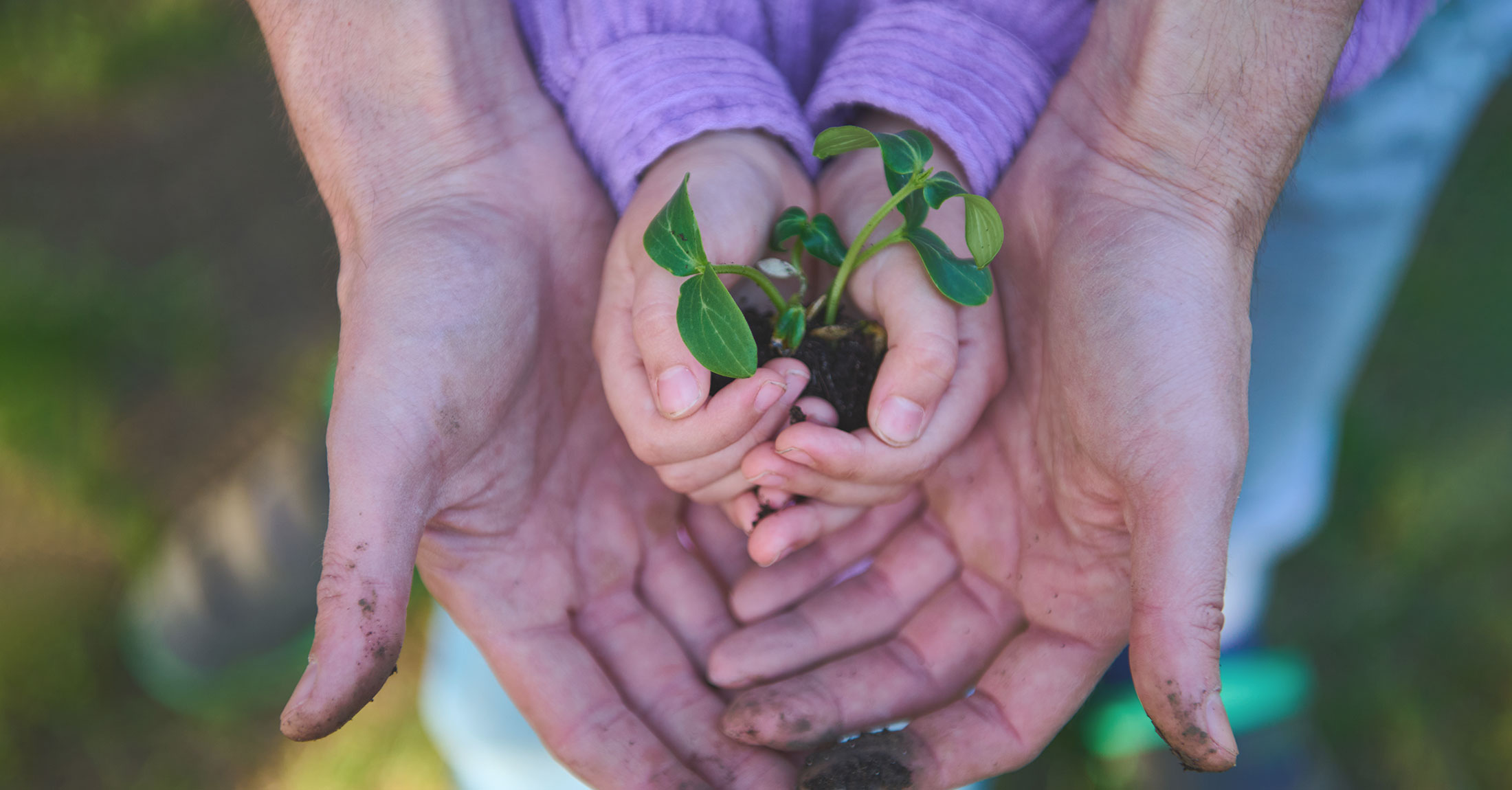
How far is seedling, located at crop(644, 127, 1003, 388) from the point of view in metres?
1.56

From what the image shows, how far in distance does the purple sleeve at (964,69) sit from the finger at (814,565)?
781 millimetres

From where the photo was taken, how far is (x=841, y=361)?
74.9 inches

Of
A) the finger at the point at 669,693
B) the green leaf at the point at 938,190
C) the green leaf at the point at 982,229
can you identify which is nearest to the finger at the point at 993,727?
the finger at the point at 669,693

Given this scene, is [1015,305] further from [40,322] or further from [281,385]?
[40,322]

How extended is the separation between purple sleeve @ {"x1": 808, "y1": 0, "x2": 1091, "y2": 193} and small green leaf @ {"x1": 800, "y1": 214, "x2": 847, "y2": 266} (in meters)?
0.39

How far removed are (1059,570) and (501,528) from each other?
1.08 meters

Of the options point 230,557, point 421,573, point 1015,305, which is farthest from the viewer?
point 230,557

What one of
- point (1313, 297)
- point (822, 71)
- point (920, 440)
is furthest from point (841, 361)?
point (1313, 297)

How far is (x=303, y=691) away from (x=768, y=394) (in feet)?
2.89

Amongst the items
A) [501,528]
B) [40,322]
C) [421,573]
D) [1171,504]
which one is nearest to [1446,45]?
[1171,504]

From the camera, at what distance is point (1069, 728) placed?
3.13m

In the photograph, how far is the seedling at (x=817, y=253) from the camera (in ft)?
5.11

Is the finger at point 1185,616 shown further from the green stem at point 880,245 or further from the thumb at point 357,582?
the thumb at point 357,582

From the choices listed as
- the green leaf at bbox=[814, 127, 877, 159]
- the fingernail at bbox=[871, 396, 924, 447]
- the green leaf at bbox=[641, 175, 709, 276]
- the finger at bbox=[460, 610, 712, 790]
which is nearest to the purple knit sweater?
the green leaf at bbox=[814, 127, 877, 159]
